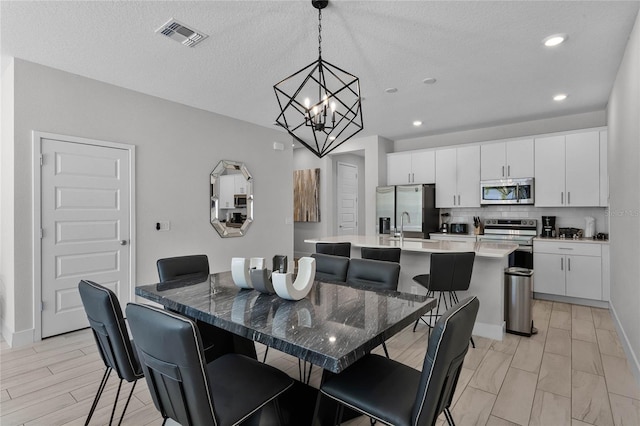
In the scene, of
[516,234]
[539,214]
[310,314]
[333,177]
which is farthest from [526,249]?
[310,314]

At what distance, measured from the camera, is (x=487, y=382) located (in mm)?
2465

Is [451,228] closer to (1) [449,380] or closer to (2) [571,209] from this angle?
(2) [571,209]

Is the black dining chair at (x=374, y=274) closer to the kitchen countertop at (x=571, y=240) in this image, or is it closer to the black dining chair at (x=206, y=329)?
the black dining chair at (x=206, y=329)

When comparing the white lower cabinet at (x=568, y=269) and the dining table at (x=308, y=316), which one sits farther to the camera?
the white lower cabinet at (x=568, y=269)

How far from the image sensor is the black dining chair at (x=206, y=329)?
7.48 ft

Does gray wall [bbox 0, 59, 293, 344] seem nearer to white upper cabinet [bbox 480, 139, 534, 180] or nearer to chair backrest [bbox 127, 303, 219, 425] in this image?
chair backrest [bbox 127, 303, 219, 425]

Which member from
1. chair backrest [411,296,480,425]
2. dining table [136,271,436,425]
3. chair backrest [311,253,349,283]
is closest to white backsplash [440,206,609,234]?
chair backrest [311,253,349,283]

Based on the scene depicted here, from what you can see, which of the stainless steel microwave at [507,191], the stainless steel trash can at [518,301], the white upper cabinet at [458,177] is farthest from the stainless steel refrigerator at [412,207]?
the stainless steel trash can at [518,301]

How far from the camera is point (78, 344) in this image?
10.6ft

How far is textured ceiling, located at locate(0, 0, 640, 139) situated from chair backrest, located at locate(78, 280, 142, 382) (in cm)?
199

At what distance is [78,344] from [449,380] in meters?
3.49

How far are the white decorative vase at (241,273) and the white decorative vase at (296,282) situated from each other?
29 cm

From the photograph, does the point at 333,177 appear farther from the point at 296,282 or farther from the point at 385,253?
the point at 296,282

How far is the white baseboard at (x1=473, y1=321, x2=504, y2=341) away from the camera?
328 centimetres
